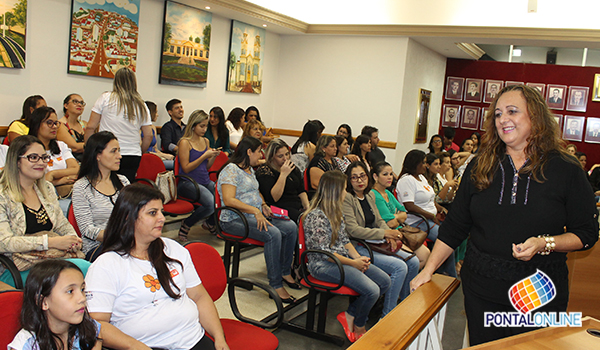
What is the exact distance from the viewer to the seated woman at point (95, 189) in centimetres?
307

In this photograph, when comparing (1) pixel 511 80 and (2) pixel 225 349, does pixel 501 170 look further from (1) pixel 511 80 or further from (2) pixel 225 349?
(1) pixel 511 80

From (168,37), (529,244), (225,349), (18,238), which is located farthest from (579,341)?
(168,37)

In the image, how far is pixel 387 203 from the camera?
4.50 metres

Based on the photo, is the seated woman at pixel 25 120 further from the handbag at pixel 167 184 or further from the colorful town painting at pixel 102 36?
the handbag at pixel 167 184

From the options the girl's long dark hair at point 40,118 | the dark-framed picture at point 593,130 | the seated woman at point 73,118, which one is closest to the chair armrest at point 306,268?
the girl's long dark hair at point 40,118

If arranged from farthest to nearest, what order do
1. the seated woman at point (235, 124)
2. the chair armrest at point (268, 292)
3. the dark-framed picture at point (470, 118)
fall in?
the dark-framed picture at point (470, 118)
the seated woman at point (235, 124)
the chair armrest at point (268, 292)

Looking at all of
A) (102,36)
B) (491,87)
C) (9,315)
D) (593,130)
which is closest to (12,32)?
(102,36)

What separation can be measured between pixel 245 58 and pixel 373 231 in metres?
5.48

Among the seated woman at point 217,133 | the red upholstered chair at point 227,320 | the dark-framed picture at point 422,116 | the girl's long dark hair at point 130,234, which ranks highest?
the dark-framed picture at point 422,116

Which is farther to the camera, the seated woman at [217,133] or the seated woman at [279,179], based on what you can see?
the seated woman at [217,133]

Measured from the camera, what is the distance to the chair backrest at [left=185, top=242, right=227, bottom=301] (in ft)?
8.34

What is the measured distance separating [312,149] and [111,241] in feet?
13.2

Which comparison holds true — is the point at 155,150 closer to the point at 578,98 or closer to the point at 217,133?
the point at 217,133

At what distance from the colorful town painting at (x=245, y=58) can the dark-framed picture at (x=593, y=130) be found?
271 inches
